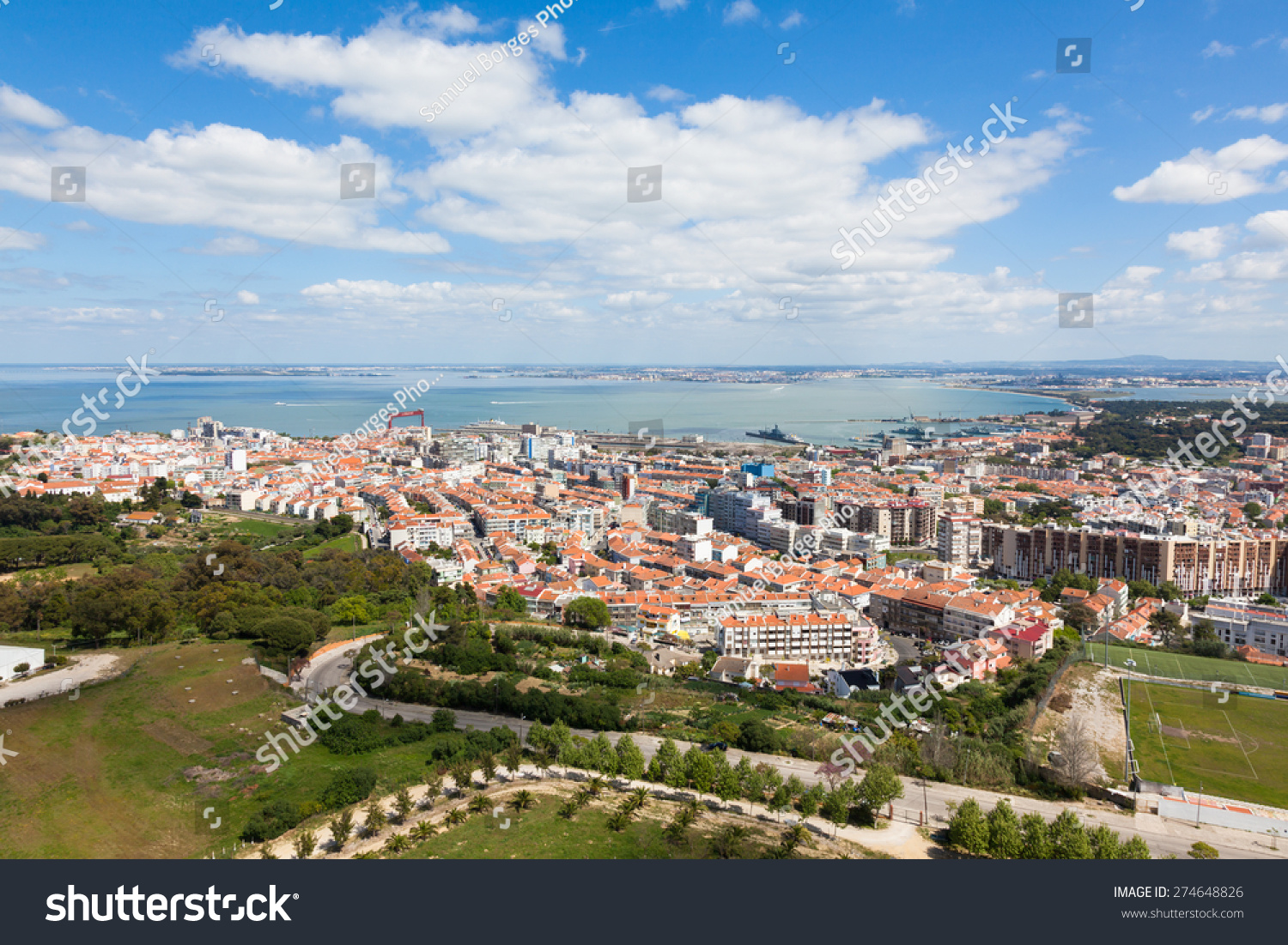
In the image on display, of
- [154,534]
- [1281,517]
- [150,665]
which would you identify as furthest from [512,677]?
[1281,517]

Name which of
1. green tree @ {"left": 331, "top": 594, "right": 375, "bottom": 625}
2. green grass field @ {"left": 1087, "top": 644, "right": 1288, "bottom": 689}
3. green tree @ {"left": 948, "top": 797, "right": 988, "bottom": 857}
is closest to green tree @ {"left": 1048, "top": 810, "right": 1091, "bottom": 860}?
green tree @ {"left": 948, "top": 797, "right": 988, "bottom": 857}

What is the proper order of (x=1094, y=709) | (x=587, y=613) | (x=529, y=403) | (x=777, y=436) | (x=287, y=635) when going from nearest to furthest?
1. (x=1094, y=709)
2. (x=287, y=635)
3. (x=587, y=613)
4. (x=777, y=436)
5. (x=529, y=403)

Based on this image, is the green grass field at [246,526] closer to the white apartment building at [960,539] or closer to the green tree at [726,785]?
the green tree at [726,785]

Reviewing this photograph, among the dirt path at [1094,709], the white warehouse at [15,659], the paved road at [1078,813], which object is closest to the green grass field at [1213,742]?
the dirt path at [1094,709]

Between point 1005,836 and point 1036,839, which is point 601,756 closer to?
point 1005,836

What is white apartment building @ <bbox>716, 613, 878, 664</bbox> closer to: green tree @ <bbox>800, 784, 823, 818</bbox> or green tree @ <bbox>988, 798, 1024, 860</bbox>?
green tree @ <bbox>800, 784, 823, 818</bbox>

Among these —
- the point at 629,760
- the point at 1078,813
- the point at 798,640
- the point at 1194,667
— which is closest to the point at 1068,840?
the point at 1078,813
